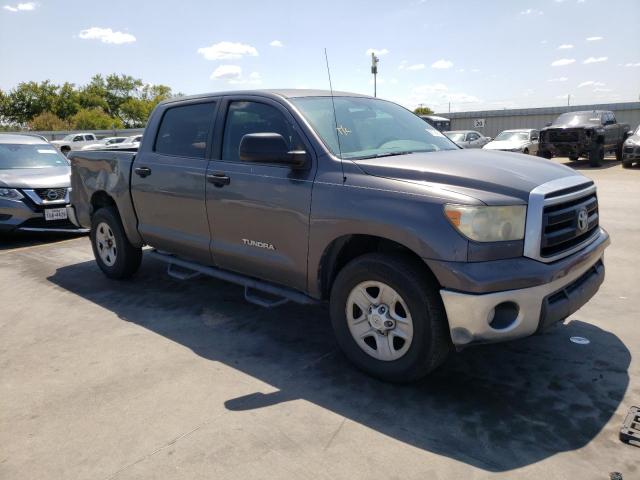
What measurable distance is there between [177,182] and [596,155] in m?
17.1

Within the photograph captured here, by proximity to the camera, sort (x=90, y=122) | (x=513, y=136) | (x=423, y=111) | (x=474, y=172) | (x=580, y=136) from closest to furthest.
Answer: (x=474, y=172)
(x=580, y=136)
(x=513, y=136)
(x=90, y=122)
(x=423, y=111)

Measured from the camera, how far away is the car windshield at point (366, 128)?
3748mm

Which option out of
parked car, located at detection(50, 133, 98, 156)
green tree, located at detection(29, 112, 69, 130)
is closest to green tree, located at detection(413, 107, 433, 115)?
parked car, located at detection(50, 133, 98, 156)

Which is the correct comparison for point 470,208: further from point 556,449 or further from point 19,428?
point 19,428

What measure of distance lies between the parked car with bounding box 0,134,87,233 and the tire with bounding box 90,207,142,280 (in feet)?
8.48

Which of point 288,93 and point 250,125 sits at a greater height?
point 288,93

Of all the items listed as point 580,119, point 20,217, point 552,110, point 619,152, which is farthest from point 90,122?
point 20,217

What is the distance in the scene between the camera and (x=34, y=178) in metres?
8.20

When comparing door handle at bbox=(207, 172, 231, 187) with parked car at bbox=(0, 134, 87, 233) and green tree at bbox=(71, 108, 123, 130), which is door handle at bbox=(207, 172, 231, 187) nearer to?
Result: parked car at bbox=(0, 134, 87, 233)

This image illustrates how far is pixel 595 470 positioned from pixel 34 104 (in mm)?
73505

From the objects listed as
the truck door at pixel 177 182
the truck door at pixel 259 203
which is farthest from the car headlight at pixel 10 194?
the truck door at pixel 259 203

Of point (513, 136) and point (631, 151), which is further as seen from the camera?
point (513, 136)

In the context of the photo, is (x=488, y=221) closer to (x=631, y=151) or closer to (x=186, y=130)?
(x=186, y=130)

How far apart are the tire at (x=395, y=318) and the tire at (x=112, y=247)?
2.92 meters
